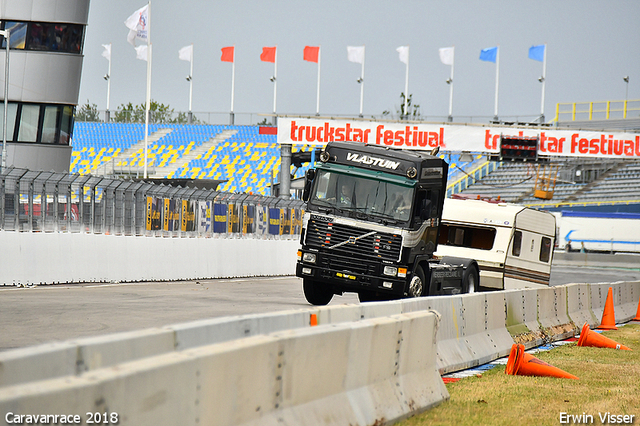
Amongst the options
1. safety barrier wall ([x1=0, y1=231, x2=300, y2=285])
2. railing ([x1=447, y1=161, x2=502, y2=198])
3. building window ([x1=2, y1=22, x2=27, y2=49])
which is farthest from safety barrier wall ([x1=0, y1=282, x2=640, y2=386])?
railing ([x1=447, y1=161, x2=502, y2=198])

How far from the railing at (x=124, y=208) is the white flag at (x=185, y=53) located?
141 ft

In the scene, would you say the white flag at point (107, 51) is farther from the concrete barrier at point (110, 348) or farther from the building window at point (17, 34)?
the concrete barrier at point (110, 348)

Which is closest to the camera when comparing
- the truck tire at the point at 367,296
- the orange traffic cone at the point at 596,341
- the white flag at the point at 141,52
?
the orange traffic cone at the point at 596,341

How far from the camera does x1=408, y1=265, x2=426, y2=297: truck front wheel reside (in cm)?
1683

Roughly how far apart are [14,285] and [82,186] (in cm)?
301

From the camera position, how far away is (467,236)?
2211 centimetres

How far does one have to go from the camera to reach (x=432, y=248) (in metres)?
17.8

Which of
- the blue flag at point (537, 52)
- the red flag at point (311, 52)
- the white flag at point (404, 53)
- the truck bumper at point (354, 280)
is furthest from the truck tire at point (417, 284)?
the white flag at point (404, 53)

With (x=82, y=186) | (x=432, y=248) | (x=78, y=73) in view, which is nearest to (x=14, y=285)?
(x=82, y=186)

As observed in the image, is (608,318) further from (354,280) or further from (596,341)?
(354,280)

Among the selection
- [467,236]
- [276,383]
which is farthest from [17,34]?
[276,383]

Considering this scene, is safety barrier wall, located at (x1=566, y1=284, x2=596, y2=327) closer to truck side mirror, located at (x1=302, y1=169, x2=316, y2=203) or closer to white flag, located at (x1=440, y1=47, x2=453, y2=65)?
truck side mirror, located at (x1=302, y1=169, x2=316, y2=203)

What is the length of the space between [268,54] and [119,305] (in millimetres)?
55038

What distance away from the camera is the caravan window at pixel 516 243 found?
849 inches
